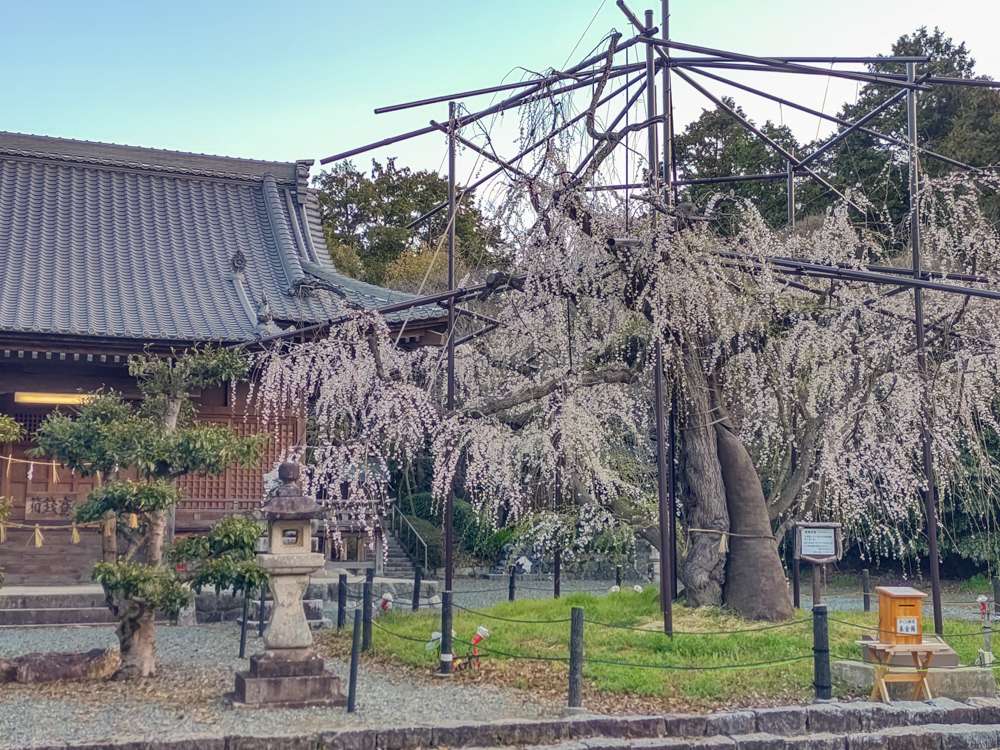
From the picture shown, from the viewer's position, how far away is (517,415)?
35.6ft

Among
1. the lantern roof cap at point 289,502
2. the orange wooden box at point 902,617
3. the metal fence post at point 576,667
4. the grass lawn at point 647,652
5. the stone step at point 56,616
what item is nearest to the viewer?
the metal fence post at point 576,667

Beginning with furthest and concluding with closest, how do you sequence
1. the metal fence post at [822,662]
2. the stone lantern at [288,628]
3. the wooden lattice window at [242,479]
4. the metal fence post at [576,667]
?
the wooden lattice window at [242,479]
the stone lantern at [288,628]
the metal fence post at [822,662]
the metal fence post at [576,667]

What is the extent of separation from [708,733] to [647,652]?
1.93m

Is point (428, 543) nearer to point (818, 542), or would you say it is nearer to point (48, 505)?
point (48, 505)

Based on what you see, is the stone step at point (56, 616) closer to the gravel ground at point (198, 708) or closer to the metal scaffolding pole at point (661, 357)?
the gravel ground at point (198, 708)

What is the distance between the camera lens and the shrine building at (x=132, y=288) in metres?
12.8

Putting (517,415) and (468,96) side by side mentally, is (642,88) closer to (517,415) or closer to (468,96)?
(468,96)

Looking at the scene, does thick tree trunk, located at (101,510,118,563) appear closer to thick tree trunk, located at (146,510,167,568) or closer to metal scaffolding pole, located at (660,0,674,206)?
thick tree trunk, located at (146,510,167,568)

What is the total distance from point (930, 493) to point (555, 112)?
5248 millimetres

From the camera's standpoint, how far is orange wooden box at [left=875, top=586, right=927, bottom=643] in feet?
25.6

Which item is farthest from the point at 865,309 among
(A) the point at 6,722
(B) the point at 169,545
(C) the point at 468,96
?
(A) the point at 6,722

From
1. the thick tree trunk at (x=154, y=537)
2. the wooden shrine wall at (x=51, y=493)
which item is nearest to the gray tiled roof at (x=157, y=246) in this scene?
the wooden shrine wall at (x=51, y=493)

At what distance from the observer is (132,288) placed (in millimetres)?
14414

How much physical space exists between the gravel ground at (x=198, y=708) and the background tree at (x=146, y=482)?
25.2 inches
